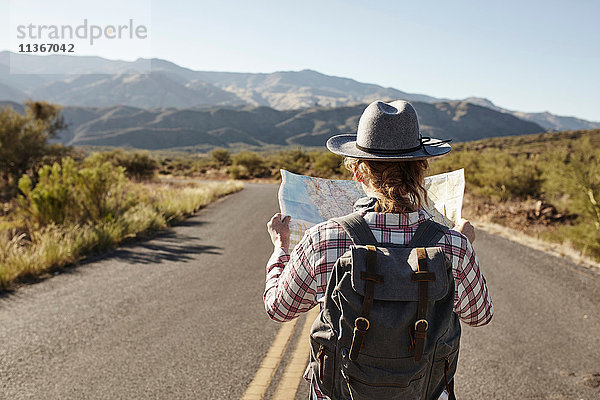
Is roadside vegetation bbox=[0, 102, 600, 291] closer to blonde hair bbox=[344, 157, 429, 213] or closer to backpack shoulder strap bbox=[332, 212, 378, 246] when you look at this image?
blonde hair bbox=[344, 157, 429, 213]

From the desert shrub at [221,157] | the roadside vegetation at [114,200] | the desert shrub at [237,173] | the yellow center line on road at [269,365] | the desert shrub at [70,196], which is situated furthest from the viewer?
the desert shrub at [221,157]

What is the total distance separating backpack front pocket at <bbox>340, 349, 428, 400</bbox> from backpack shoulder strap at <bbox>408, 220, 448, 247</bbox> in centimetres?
40

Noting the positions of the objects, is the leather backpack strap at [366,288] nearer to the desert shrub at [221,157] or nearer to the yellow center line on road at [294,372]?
the yellow center line on road at [294,372]

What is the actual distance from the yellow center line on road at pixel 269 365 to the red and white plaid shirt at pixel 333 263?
6.04 ft

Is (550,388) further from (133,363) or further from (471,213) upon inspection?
(471,213)

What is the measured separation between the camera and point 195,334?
487 cm

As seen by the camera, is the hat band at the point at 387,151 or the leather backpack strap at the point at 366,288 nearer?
the leather backpack strap at the point at 366,288

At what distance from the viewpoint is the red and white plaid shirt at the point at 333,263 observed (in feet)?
5.66

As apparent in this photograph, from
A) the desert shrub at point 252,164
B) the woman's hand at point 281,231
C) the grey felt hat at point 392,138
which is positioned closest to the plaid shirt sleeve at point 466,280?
the grey felt hat at point 392,138

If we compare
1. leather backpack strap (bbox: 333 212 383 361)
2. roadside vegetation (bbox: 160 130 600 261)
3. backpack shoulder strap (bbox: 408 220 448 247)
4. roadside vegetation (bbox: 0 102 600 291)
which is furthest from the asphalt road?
roadside vegetation (bbox: 160 130 600 261)

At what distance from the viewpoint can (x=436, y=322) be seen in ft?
5.43

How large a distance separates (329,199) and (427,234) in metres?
0.71

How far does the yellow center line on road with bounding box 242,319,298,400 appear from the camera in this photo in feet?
12.0

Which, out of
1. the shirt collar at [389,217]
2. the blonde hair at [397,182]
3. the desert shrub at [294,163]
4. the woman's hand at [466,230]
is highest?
the blonde hair at [397,182]
